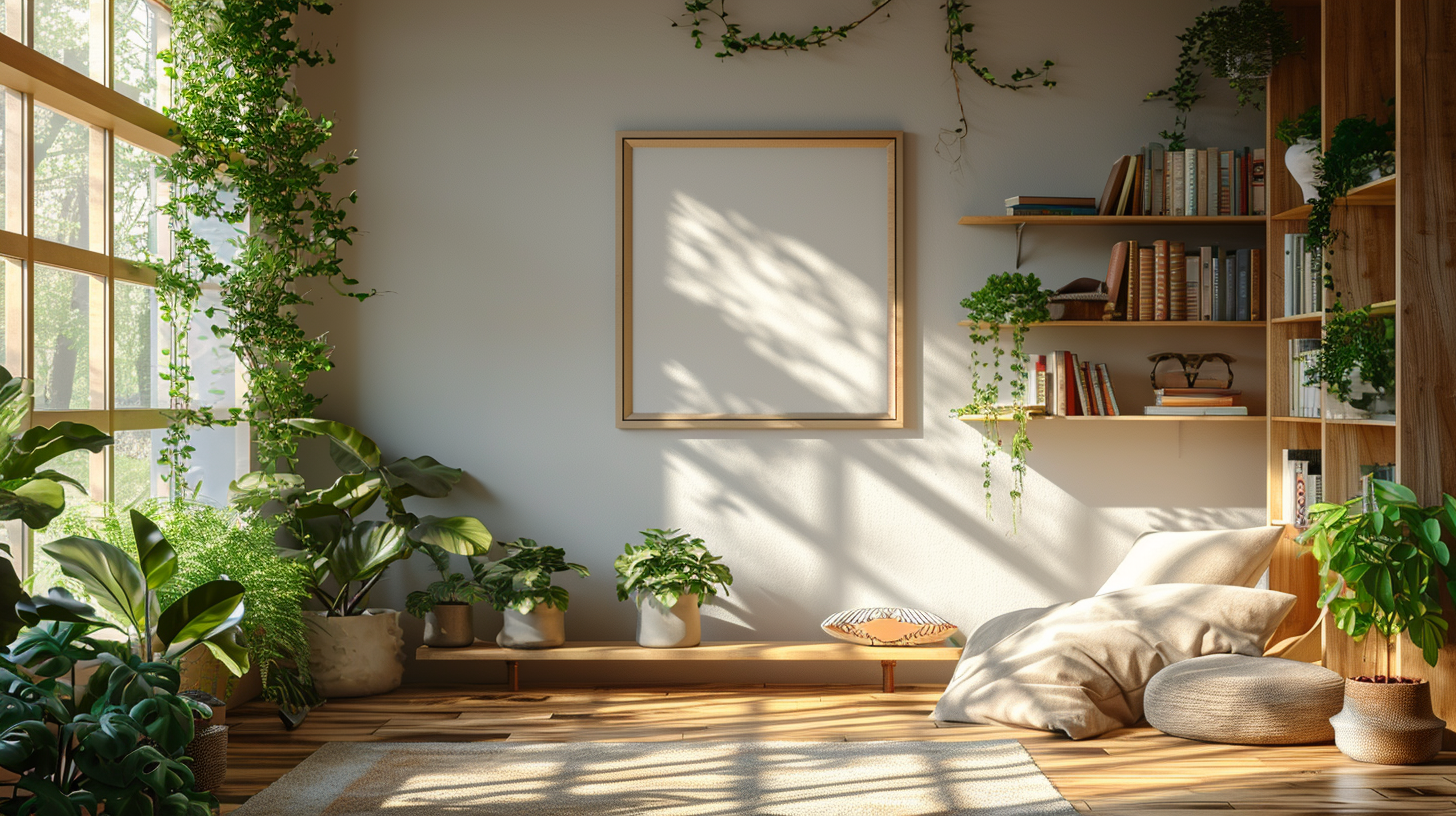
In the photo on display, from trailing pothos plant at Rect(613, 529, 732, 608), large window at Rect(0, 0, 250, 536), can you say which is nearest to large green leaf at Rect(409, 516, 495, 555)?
trailing pothos plant at Rect(613, 529, 732, 608)

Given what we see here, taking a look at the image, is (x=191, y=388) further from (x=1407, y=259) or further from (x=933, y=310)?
(x=1407, y=259)

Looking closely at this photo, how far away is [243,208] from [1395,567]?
12.8ft

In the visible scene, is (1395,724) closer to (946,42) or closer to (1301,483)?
(1301,483)

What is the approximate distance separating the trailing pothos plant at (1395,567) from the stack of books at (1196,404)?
0.92 metres

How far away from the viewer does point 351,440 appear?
3.97 m

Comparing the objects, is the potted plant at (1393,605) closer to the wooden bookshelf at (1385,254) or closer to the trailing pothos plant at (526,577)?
the wooden bookshelf at (1385,254)

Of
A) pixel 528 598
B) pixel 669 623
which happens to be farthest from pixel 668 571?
pixel 528 598

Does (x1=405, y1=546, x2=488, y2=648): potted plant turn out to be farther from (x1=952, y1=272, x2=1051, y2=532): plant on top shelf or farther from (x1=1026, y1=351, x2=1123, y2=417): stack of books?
(x1=1026, y1=351, x2=1123, y2=417): stack of books

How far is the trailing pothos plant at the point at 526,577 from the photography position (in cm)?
392

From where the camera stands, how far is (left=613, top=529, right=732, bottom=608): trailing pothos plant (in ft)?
12.9

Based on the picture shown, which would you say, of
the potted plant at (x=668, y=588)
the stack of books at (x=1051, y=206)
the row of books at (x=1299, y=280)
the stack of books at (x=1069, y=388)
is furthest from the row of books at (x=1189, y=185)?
the potted plant at (x=668, y=588)

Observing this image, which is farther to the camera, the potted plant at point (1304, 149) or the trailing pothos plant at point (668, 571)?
the trailing pothos plant at point (668, 571)

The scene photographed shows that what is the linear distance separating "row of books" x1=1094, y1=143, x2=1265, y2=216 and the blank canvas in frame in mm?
890

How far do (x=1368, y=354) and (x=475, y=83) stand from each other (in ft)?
11.3
